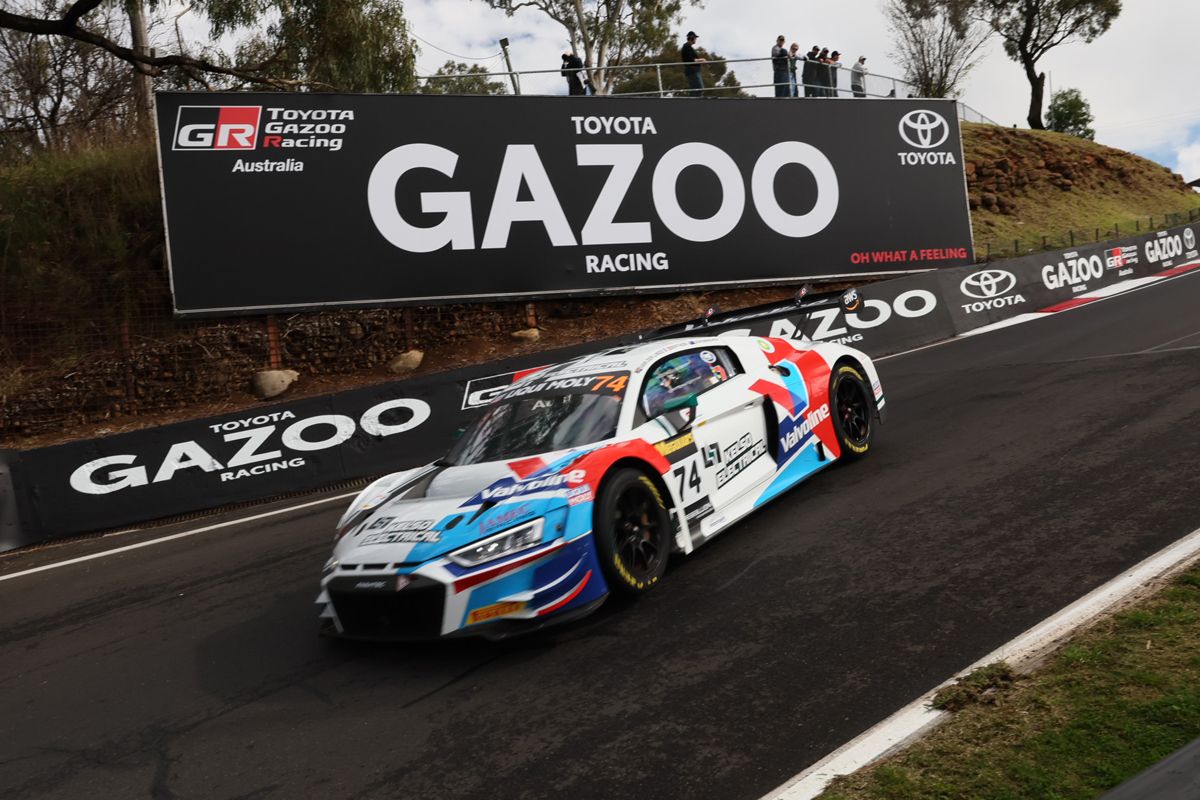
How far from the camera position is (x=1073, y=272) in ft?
67.1

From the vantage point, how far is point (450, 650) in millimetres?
5449

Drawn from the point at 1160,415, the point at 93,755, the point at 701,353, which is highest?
the point at 701,353

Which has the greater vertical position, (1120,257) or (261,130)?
(261,130)

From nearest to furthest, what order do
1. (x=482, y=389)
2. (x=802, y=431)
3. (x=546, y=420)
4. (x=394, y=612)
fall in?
(x=394, y=612) < (x=546, y=420) < (x=802, y=431) < (x=482, y=389)

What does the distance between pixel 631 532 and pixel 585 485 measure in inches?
19.8

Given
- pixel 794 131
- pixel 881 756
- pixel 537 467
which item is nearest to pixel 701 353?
pixel 537 467

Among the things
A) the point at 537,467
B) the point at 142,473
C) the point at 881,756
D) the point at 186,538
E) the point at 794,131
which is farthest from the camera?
the point at 794,131

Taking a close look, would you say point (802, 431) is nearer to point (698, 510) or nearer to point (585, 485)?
point (698, 510)

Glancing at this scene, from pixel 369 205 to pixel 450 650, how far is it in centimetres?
1408

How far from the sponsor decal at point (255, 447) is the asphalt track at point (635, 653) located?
8.39 feet

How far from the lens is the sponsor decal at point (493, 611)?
5067 millimetres

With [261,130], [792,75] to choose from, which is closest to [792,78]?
[792,75]

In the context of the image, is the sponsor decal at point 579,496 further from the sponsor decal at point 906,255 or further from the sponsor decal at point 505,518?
the sponsor decal at point 906,255

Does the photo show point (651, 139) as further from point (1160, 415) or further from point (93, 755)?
point (93, 755)
